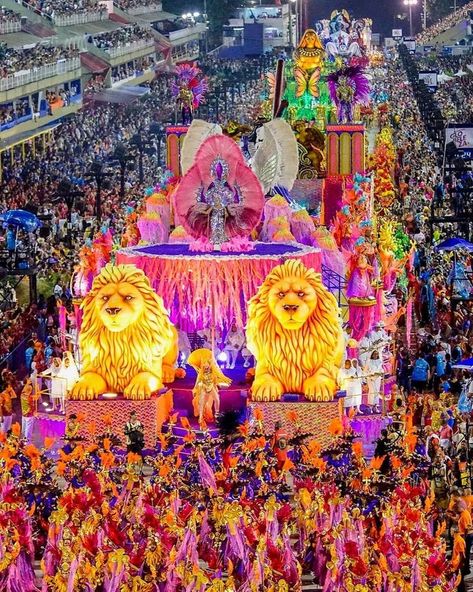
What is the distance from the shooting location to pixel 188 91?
39.3 m

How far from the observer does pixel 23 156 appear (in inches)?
2213

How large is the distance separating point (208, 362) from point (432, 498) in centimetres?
477

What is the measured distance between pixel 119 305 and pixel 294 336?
210 cm

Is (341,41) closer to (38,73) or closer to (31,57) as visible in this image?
(31,57)

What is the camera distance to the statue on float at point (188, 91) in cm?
3934

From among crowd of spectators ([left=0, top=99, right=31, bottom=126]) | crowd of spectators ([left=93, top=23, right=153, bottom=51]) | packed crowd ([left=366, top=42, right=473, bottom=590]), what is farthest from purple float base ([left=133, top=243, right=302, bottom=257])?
crowd of spectators ([left=93, top=23, right=153, bottom=51])

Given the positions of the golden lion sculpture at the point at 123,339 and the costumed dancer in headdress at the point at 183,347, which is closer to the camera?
the golden lion sculpture at the point at 123,339

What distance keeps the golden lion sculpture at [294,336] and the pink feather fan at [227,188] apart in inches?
92.2

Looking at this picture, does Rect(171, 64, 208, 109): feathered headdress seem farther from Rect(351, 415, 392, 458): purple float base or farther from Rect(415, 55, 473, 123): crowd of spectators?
Rect(415, 55, 473, 123): crowd of spectators

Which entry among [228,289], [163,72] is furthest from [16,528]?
[163,72]

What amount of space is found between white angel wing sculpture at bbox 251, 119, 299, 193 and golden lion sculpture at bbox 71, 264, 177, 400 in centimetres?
831

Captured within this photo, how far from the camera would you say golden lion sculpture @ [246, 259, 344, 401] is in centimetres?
2134

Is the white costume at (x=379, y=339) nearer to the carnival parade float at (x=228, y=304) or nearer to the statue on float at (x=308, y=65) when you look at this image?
the carnival parade float at (x=228, y=304)

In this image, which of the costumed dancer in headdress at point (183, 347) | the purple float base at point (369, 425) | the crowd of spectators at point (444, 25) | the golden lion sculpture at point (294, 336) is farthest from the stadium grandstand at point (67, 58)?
the golden lion sculpture at point (294, 336)
